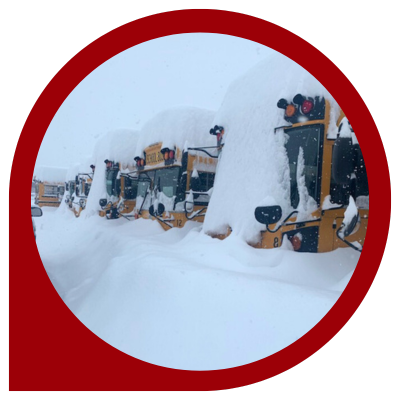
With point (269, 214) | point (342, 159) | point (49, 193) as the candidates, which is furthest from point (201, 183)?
point (49, 193)

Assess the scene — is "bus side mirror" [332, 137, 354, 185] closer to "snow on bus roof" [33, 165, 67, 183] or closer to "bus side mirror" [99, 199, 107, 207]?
"bus side mirror" [99, 199, 107, 207]

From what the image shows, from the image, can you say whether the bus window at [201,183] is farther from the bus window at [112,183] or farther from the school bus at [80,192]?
the school bus at [80,192]

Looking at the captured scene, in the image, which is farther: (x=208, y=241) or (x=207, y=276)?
(x=208, y=241)

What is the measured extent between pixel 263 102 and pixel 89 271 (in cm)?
327

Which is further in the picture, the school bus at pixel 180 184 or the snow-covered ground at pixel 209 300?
the school bus at pixel 180 184

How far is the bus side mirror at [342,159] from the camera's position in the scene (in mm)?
3135

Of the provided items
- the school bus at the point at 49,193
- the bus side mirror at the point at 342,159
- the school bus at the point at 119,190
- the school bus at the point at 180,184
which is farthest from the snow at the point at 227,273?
the school bus at the point at 49,193

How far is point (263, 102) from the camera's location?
162 inches

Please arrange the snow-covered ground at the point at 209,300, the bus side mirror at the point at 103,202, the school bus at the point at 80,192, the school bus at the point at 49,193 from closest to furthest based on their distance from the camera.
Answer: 1. the snow-covered ground at the point at 209,300
2. the bus side mirror at the point at 103,202
3. the school bus at the point at 80,192
4. the school bus at the point at 49,193

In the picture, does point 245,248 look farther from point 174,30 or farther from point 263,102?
point 174,30

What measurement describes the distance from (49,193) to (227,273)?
12.4 meters

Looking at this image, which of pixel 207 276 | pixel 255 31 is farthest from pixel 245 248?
pixel 255 31

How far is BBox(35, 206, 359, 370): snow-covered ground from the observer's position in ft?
6.97

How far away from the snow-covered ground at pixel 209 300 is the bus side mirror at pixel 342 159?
31.7 inches
